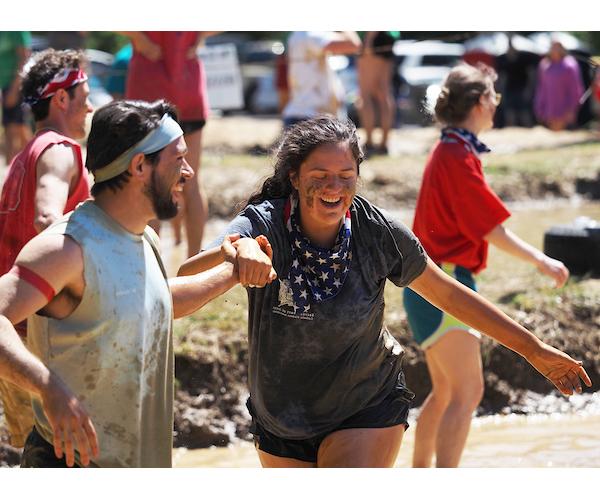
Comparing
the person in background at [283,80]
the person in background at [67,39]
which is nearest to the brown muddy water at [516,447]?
the person in background at [67,39]

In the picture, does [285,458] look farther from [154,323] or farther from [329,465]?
[154,323]

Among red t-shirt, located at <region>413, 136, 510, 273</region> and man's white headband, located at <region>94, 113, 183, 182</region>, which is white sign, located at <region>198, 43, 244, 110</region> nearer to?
red t-shirt, located at <region>413, 136, 510, 273</region>

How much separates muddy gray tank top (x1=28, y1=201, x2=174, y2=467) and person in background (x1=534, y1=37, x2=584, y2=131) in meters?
16.5

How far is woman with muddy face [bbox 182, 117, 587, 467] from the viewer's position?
13.3 feet

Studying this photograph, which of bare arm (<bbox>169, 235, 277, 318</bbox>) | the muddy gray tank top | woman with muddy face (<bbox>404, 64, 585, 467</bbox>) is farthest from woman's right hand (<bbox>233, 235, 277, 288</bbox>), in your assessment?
woman with muddy face (<bbox>404, 64, 585, 467</bbox>)

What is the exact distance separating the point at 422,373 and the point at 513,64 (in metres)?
15.4

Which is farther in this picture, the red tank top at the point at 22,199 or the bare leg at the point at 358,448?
the red tank top at the point at 22,199

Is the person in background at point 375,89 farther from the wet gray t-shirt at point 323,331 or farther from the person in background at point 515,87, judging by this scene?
the wet gray t-shirt at point 323,331

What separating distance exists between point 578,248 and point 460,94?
2.98 m

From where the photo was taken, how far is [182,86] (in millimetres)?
7676

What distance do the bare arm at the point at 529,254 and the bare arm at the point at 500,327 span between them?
4.05 feet

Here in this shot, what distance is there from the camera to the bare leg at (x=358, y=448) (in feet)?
13.3

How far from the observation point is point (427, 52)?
1003 inches

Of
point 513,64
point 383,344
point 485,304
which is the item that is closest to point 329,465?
point 383,344
